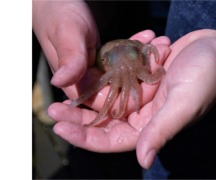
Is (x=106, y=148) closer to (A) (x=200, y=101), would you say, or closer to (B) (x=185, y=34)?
(A) (x=200, y=101)

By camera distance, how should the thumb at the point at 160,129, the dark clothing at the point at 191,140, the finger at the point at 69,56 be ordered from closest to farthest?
the thumb at the point at 160,129
the finger at the point at 69,56
the dark clothing at the point at 191,140

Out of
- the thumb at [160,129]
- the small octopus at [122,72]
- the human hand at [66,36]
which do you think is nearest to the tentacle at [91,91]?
the small octopus at [122,72]

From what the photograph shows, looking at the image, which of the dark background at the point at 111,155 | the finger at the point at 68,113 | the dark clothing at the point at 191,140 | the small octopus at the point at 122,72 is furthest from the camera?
the dark background at the point at 111,155

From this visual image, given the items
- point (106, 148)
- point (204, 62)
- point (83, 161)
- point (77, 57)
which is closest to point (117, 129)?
point (106, 148)

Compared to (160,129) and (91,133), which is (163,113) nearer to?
(160,129)

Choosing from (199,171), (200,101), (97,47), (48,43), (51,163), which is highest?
(200,101)

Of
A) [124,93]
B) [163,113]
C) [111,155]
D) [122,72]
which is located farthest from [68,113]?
[111,155]

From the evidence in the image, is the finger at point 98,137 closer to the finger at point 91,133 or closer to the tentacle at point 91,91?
the finger at point 91,133
